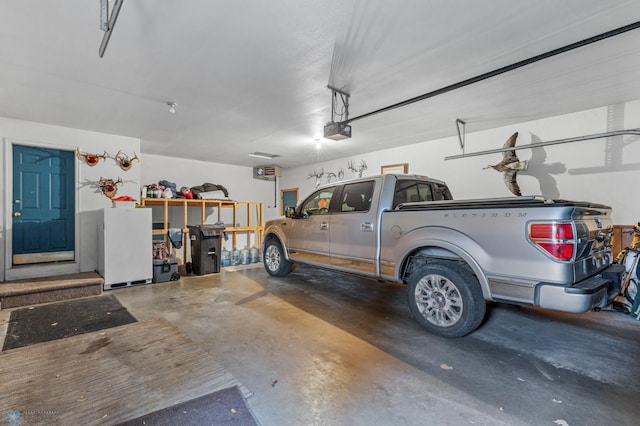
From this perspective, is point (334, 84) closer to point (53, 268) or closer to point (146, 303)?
point (146, 303)

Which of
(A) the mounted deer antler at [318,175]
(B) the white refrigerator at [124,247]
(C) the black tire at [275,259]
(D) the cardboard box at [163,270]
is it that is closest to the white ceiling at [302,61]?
(B) the white refrigerator at [124,247]

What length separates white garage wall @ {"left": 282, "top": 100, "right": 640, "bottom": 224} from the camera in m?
4.08

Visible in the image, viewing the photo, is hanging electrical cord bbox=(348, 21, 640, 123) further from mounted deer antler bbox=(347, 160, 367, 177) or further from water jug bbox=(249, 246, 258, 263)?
water jug bbox=(249, 246, 258, 263)

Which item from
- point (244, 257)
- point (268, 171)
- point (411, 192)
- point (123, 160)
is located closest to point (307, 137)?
point (411, 192)

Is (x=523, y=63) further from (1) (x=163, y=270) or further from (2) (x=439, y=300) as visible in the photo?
(1) (x=163, y=270)

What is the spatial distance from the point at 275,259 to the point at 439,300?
330cm

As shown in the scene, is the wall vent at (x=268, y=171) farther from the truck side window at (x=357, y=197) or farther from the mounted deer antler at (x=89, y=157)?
the truck side window at (x=357, y=197)

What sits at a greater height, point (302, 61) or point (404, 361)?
point (302, 61)

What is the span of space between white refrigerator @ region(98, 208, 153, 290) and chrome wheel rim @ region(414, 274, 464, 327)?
4467 millimetres

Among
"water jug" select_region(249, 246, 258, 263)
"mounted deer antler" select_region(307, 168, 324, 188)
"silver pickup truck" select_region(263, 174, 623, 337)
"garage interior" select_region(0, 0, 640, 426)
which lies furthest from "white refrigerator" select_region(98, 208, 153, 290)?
"mounted deer antler" select_region(307, 168, 324, 188)

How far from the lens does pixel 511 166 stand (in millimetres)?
4805

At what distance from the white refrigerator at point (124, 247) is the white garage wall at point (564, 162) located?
13.6ft

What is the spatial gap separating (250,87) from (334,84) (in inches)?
41.4

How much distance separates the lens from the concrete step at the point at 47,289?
152 inches
